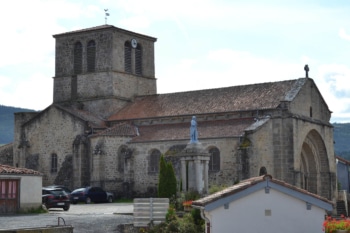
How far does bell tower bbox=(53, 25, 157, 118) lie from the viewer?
53.6m

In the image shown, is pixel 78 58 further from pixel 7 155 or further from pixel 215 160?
pixel 215 160

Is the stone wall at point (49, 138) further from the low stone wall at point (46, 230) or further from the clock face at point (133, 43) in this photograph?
the low stone wall at point (46, 230)

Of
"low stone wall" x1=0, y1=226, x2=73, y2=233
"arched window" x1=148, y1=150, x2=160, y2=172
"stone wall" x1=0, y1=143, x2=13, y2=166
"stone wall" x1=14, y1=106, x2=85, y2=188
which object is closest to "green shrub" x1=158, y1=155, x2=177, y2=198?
"arched window" x1=148, y1=150, x2=160, y2=172

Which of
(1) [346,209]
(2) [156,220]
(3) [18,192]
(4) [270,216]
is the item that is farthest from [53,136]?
(4) [270,216]

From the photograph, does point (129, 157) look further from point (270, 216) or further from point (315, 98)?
point (270, 216)

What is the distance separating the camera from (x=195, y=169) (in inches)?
1350

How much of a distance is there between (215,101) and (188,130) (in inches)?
128

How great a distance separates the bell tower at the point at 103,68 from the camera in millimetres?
53562

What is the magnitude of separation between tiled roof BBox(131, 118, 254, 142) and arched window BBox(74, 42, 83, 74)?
8715 millimetres

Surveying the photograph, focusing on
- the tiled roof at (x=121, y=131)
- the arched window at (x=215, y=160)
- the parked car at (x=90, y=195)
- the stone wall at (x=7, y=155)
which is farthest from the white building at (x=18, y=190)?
the stone wall at (x=7, y=155)

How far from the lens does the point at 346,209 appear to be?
155 ft

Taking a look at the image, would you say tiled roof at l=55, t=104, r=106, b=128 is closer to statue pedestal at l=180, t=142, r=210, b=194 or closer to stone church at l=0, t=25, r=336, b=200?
stone church at l=0, t=25, r=336, b=200

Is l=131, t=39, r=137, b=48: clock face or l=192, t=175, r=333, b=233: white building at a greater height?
l=131, t=39, r=137, b=48: clock face

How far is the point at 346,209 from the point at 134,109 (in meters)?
16.8
